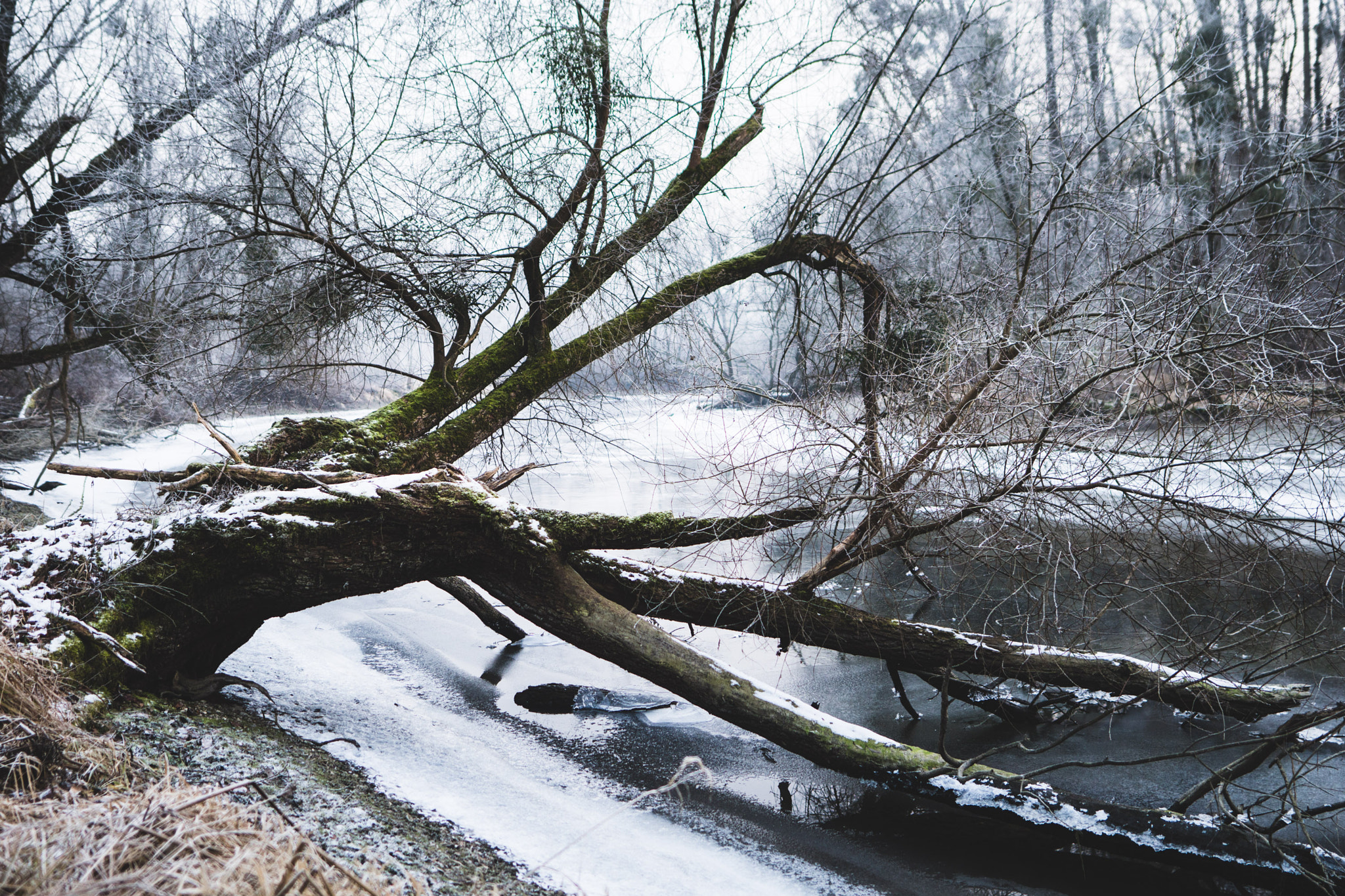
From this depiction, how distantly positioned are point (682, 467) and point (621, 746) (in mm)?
1911

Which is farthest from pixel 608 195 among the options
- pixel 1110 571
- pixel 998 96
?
pixel 1110 571

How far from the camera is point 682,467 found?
507 cm

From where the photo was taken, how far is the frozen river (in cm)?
384

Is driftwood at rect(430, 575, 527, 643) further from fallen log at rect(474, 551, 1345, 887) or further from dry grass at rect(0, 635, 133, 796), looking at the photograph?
dry grass at rect(0, 635, 133, 796)

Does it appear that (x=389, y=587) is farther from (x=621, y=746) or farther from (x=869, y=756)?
(x=869, y=756)

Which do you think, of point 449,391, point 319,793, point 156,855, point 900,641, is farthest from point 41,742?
point 900,641

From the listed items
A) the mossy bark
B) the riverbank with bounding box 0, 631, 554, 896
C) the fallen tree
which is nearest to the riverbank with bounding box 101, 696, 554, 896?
the riverbank with bounding box 0, 631, 554, 896

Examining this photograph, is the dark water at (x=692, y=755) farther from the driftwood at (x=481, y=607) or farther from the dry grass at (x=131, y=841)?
the dry grass at (x=131, y=841)

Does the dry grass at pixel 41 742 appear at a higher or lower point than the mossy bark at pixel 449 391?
lower

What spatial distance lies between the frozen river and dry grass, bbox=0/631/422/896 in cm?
61

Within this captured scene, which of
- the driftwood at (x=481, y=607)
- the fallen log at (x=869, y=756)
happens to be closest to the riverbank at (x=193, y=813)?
the fallen log at (x=869, y=756)

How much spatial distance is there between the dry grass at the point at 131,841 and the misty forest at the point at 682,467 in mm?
76

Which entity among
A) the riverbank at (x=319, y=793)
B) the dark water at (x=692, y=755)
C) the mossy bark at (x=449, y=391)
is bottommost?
the dark water at (x=692, y=755)

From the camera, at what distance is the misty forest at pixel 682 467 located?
404 cm
